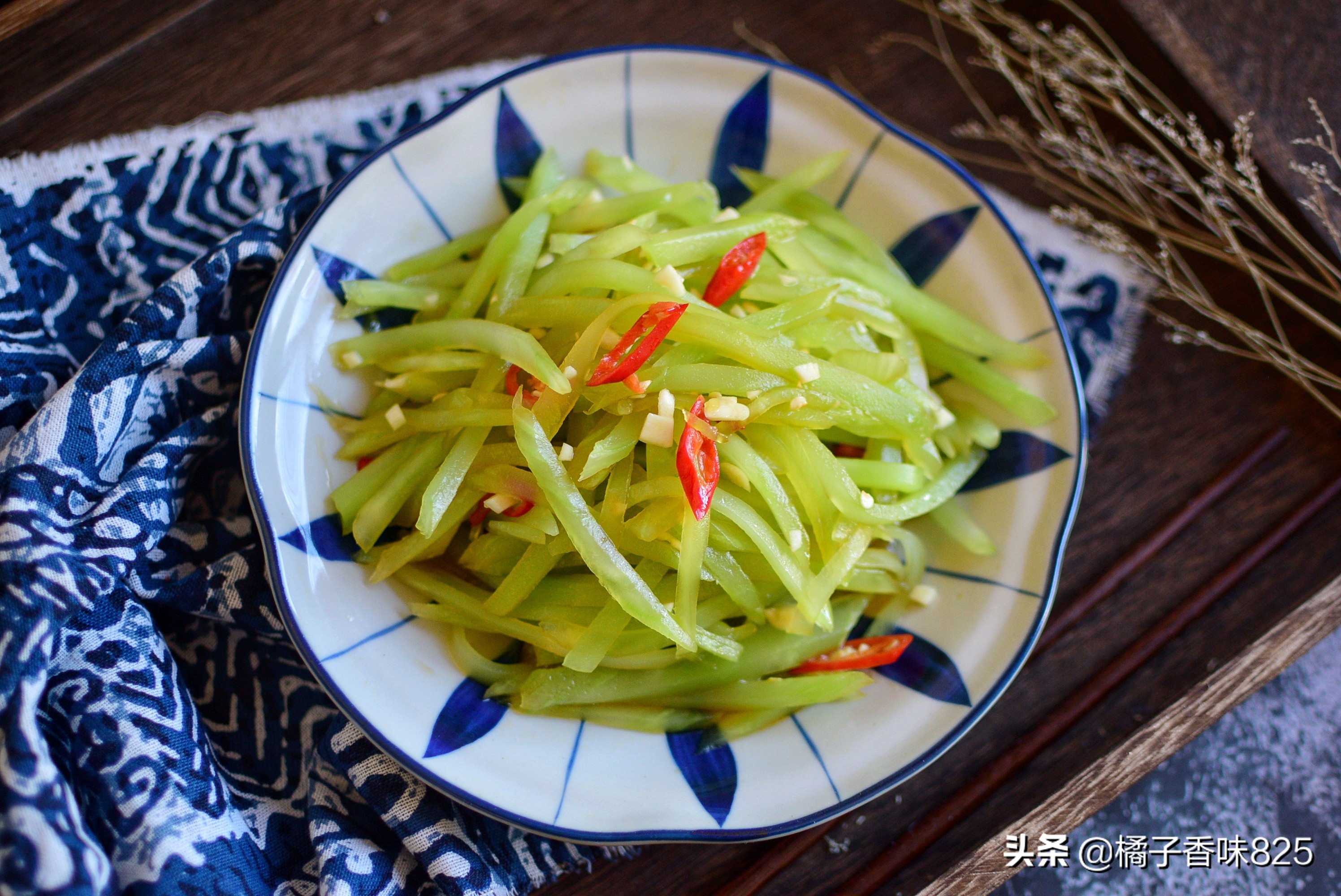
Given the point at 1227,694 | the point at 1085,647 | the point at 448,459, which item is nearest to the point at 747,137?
the point at 448,459

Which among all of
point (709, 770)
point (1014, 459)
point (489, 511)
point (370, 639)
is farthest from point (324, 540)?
point (1014, 459)

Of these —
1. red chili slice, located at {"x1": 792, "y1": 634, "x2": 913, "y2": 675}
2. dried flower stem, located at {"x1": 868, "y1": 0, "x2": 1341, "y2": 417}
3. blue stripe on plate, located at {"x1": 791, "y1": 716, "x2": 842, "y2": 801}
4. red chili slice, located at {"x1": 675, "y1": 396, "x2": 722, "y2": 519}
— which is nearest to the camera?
red chili slice, located at {"x1": 675, "y1": 396, "x2": 722, "y2": 519}

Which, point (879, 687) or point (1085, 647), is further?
point (1085, 647)

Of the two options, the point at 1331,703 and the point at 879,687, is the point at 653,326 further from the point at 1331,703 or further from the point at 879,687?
the point at 1331,703

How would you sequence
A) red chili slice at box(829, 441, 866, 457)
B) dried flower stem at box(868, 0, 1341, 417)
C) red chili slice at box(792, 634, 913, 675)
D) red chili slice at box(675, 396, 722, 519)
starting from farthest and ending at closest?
dried flower stem at box(868, 0, 1341, 417) < red chili slice at box(829, 441, 866, 457) < red chili slice at box(792, 634, 913, 675) < red chili slice at box(675, 396, 722, 519)

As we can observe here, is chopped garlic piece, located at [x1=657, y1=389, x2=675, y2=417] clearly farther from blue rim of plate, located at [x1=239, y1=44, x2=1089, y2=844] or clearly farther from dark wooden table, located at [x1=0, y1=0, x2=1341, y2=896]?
dark wooden table, located at [x1=0, y1=0, x2=1341, y2=896]

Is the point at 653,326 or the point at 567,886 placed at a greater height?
the point at 653,326

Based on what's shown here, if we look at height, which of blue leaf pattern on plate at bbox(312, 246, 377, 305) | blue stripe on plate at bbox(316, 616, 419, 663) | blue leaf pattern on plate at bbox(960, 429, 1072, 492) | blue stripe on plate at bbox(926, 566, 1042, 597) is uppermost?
blue leaf pattern on plate at bbox(312, 246, 377, 305)

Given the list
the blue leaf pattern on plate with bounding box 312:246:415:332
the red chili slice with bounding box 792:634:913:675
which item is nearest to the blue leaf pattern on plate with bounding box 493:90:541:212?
the blue leaf pattern on plate with bounding box 312:246:415:332
